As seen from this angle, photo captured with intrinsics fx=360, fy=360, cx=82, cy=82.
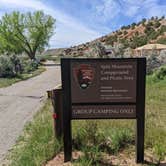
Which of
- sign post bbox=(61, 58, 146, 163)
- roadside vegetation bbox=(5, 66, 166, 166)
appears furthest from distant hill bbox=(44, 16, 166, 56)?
sign post bbox=(61, 58, 146, 163)

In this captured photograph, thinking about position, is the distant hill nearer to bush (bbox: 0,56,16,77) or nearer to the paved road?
bush (bbox: 0,56,16,77)

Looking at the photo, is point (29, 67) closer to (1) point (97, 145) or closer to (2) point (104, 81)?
(1) point (97, 145)

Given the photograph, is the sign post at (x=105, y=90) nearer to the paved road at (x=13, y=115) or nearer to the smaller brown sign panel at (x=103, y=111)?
the smaller brown sign panel at (x=103, y=111)

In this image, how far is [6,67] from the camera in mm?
29828

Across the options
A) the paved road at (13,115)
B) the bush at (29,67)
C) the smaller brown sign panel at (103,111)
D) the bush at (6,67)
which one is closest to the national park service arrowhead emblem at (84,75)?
the smaller brown sign panel at (103,111)

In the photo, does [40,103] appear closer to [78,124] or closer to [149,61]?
[78,124]

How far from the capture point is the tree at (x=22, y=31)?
213 ft

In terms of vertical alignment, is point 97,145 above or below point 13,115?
above

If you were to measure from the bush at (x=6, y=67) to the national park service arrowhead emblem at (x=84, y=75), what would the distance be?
24.0 metres

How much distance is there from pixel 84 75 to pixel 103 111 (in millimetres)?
615

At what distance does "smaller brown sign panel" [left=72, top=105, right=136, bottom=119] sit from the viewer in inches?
213

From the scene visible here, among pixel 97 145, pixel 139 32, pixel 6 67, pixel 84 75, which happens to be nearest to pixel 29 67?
pixel 6 67

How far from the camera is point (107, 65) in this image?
17.6 ft

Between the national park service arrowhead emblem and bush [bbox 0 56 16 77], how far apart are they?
78.7 ft
